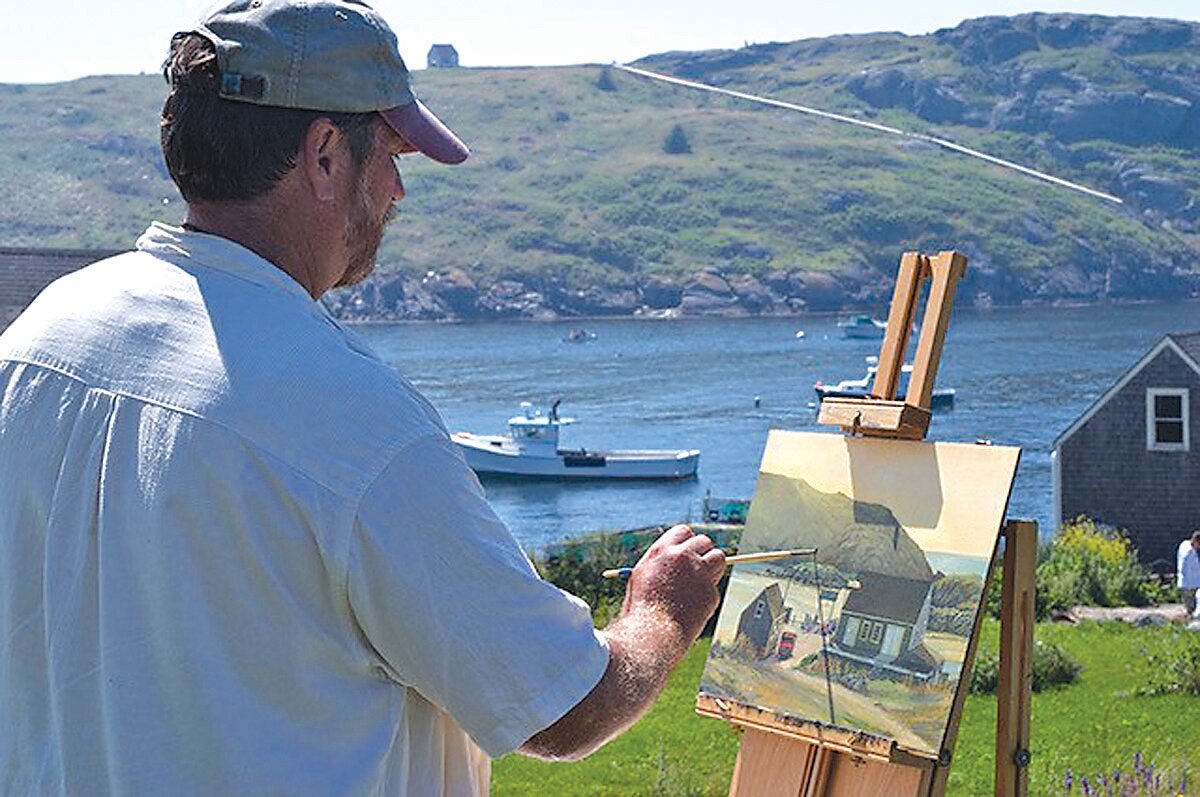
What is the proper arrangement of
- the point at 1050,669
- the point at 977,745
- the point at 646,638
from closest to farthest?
1. the point at 646,638
2. the point at 977,745
3. the point at 1050,669

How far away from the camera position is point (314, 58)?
183 centimetres

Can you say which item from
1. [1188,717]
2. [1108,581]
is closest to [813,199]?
[1108,581]

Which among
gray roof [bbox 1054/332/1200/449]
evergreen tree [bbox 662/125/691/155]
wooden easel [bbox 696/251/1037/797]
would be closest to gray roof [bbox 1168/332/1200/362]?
gray roof [bbox 1054/332/1200/449]

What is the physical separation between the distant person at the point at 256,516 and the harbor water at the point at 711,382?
38576 mm

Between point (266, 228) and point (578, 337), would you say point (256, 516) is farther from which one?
point (578, 337)

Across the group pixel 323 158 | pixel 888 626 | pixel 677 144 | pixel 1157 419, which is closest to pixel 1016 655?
pixel 888 626

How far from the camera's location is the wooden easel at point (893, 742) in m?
3.54

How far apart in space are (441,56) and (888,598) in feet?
631

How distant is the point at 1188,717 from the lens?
35.3 feet

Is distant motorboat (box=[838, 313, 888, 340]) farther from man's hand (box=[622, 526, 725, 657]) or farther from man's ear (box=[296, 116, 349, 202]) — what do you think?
man's ear (box=[296, 116, 349, 202])

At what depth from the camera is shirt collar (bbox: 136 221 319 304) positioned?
182 centimetres

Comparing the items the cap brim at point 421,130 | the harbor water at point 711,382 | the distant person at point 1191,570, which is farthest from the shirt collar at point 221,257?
the harbor water at point 711,382

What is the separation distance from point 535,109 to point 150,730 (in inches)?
6347

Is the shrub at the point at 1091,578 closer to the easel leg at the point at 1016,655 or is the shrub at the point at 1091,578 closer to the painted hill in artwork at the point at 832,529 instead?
the painted hill in artwork at the point at 832,529
